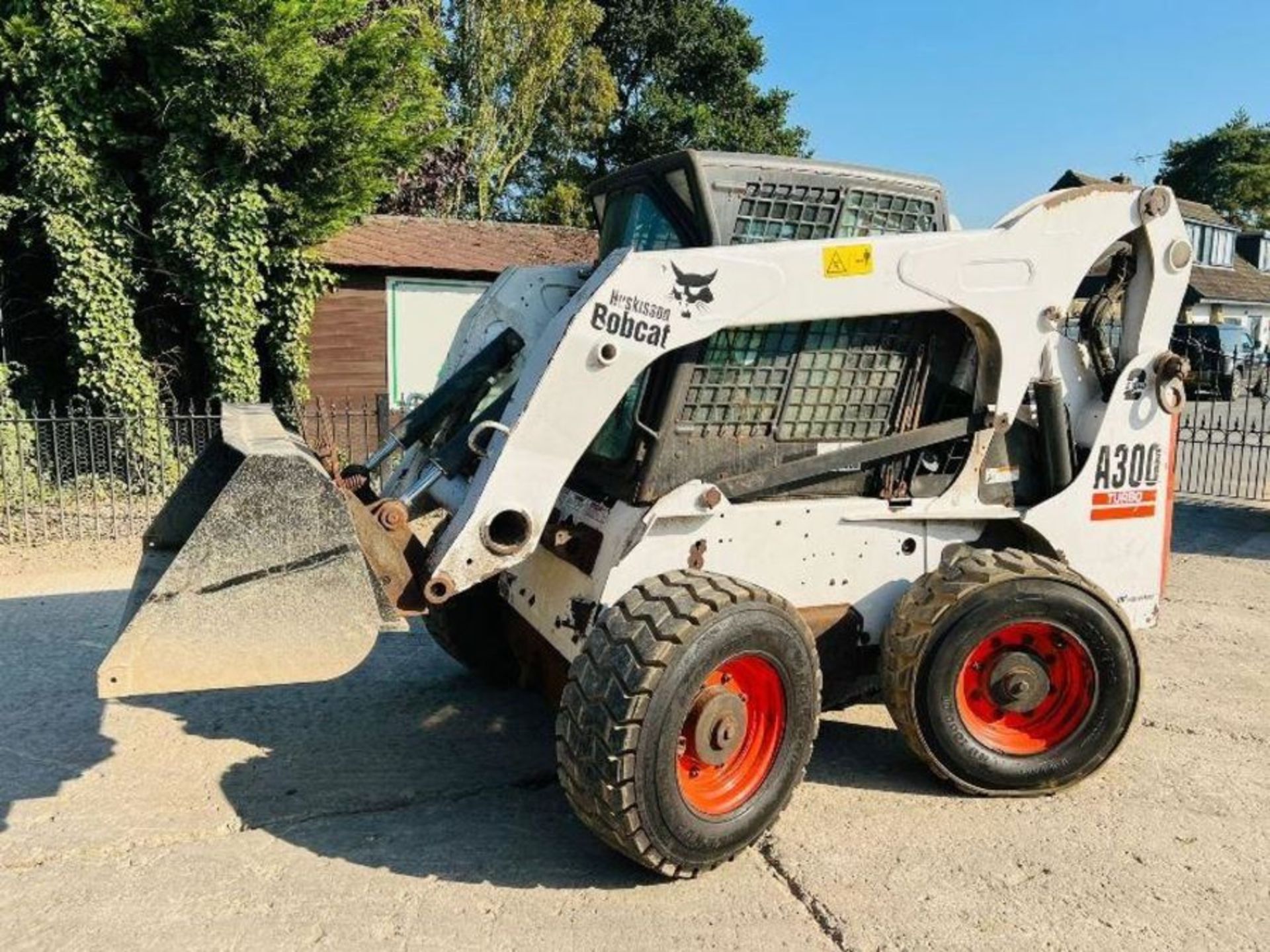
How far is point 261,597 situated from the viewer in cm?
306

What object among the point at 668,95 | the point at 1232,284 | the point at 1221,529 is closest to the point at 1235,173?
the point at 1232,284

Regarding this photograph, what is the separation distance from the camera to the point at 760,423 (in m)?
3.78

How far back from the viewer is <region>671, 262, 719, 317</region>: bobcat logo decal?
3.34m

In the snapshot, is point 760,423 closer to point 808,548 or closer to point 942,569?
point 808,548

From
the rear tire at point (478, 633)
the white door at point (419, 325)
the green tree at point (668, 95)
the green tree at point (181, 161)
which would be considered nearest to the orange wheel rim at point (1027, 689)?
the rear tire at point (478, 633)

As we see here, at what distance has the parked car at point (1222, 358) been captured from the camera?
21.4m

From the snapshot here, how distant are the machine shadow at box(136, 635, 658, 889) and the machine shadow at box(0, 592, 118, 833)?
16.0 inches

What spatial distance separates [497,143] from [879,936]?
2455 centimetres

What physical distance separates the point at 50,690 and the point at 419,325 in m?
9.47

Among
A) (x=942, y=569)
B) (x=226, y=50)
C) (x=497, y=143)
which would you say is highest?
(x=497, y=143)

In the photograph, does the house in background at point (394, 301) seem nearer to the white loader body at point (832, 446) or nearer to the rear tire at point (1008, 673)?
the white loader body at point (832, 446)

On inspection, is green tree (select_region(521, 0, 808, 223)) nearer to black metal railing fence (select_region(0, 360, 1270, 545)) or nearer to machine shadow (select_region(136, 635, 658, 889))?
black metal railing fence (select_region(0, 360, 1270, 545))

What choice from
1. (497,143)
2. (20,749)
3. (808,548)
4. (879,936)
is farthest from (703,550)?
(497,143)

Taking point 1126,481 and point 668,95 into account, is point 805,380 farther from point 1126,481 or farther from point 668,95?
point 668,95
